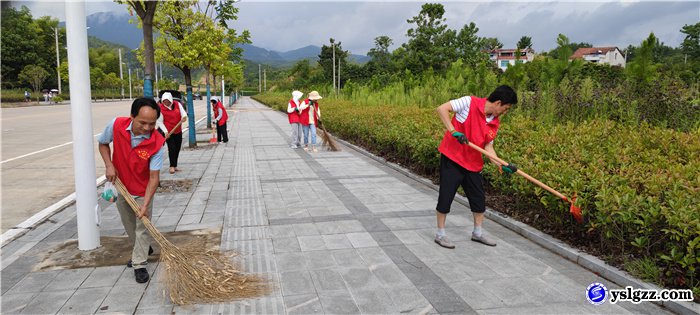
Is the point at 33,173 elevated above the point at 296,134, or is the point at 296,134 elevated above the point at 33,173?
the point at 296,134

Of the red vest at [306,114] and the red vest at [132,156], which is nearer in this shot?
the red vest at [132,156]

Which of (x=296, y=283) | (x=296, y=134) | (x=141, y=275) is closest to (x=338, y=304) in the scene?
(x=296, y=283)

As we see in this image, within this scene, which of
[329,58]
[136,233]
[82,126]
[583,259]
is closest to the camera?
[136,233]

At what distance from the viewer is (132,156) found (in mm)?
3447

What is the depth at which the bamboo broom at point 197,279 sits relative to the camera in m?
3.18

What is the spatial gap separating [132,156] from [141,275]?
2.98 ft

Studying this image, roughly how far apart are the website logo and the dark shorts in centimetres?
114

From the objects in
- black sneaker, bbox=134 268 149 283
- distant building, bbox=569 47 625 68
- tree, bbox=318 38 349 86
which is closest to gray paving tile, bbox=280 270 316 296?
black sneaker, bbox=134 268 149 283

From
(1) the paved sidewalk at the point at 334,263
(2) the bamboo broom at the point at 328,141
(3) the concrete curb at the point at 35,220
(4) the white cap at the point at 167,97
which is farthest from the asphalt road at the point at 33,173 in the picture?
(2) the bamboo broom at the point at 328,141

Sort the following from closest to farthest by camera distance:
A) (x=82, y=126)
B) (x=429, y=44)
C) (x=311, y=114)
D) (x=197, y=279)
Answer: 1. (x=197, y=279)
2. (x=82, y=126)
3. (x=311, y=114)
4. (x=429, y=44)

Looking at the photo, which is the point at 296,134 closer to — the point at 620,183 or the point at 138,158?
the point at 138,158

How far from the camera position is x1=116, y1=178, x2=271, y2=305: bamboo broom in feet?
10.4

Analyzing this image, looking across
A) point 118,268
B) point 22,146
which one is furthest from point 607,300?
point 22,146

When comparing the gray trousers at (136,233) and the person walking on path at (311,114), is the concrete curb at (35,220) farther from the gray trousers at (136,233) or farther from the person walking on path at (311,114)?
the person walking on path at (311,114)
